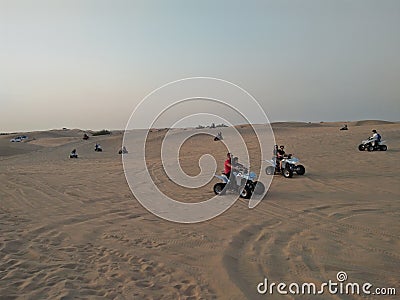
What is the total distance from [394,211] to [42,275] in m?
8.11

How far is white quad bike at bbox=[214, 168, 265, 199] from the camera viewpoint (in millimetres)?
11484

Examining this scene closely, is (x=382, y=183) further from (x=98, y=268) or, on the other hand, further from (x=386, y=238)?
(x=98, y=268)

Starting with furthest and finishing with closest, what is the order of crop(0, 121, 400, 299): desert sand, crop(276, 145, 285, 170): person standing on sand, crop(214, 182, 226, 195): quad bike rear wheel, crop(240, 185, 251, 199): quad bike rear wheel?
crop(276, 145, 285, 170): person standing on sand < crop(214, 182, 226, 195): quad bike rear wheel < crop(240, 185, 251, 199): quad bike rear wheel < crop(0, 121, 400, 299): desert sand

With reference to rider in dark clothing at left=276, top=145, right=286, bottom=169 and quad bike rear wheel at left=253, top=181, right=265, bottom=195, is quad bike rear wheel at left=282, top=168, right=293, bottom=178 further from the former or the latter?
quad bike rear wheel at left=253, top=181, right=265, bottom=195

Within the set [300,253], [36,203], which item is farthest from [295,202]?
[36,203]

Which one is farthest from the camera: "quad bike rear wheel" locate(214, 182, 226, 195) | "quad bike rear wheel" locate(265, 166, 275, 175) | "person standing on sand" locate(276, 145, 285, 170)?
"quad bike rear wheel" locate(265, 166, 275, 175)

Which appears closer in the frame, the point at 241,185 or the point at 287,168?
the point at 241,185

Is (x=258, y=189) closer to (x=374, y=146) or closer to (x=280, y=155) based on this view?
(x=280, y=155)

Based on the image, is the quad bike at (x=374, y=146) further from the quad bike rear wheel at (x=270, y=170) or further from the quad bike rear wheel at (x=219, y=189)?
the quad bike rear wheel at (x=219, y=189)

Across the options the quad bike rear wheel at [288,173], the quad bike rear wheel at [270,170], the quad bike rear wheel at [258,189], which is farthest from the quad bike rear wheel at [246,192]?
the quad bike rear wheel at [270,170]

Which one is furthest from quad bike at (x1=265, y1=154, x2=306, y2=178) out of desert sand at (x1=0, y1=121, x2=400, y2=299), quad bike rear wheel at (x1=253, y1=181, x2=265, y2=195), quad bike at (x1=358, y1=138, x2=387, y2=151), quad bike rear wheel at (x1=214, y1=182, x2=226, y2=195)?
quad bike at (x1=358, y1=138, x2=387, y2=151)

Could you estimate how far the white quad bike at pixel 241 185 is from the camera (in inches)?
452

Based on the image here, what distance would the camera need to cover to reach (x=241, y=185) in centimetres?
1175

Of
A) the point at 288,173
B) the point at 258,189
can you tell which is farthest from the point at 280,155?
the point at 258,189
